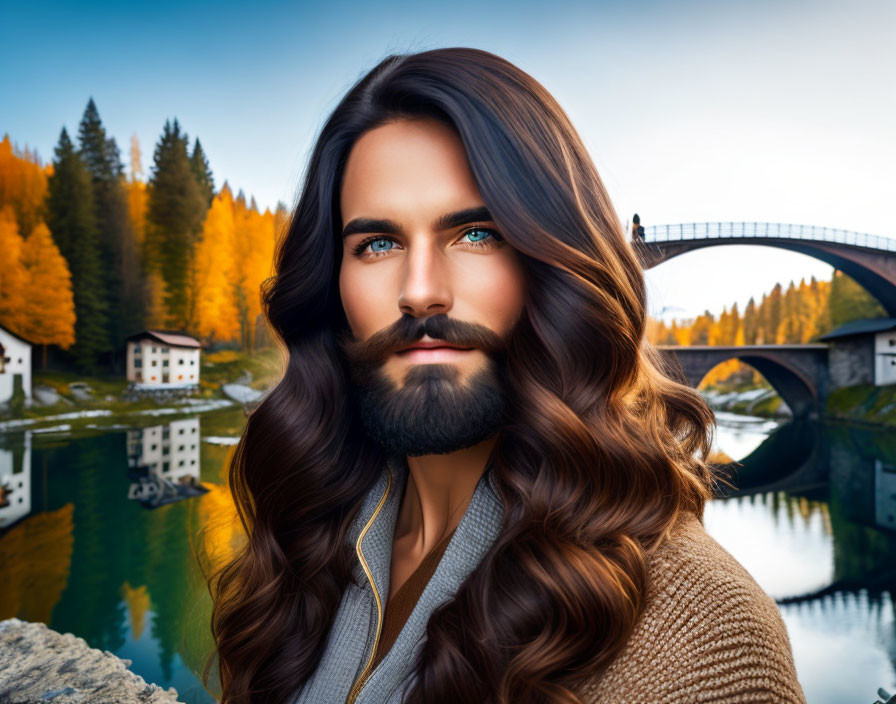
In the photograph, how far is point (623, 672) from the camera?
1.11 m

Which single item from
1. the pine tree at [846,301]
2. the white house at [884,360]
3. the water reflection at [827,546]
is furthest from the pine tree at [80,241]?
the pine tree at [846,301]

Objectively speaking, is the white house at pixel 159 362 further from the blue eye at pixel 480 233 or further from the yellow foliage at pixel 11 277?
the blue eye at pixel 480 233

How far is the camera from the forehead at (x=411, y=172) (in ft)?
5.04

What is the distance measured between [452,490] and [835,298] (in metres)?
52.8

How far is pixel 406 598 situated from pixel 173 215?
Answer: 3379cm

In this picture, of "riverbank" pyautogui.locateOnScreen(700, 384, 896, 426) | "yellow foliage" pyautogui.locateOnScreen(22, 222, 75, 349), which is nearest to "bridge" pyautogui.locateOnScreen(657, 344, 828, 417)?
"riverbank" pyautogui.locateOnScreen(700, 384, 896, 426)

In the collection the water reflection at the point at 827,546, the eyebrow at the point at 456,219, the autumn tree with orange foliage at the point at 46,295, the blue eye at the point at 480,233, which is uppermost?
the autumn tree with orange foliage at the point at 46,295

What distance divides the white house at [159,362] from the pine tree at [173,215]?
4.48 m

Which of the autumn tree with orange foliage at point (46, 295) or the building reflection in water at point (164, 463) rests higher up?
the autumn tree with orange foliage at point (46, 295)

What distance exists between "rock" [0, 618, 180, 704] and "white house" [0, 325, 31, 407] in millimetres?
16064

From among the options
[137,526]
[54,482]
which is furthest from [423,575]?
[54,482]

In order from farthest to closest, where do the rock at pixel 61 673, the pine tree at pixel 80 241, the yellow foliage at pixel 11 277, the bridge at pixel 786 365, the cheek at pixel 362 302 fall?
the pine tree at pixel 80 241, the bridge at pixel 786 365, the yellow foliage at pixel 11 277, the rock at pixel 61 673, the cheek at pixel 362 302

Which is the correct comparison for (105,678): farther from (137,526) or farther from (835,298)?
(835,298)

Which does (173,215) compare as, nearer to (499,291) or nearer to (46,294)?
(46,294)
